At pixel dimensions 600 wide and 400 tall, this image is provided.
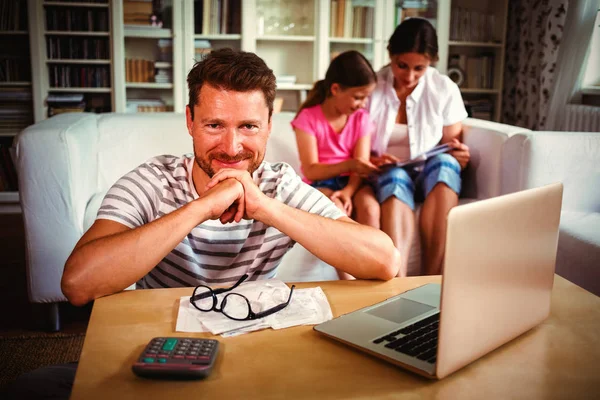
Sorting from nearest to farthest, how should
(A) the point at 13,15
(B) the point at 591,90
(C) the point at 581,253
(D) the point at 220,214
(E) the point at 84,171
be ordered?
(D) the point at 220,214 → (C) the point at 581,253 → (E) the point at 84,171 → (B) the point at 591,90 → (A) the point at 13,15

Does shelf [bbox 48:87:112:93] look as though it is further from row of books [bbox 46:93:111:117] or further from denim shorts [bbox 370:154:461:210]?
denim shorts [bbox 370:154:461:210]

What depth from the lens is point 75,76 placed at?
3.96 metres

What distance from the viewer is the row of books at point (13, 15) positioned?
12.6ft

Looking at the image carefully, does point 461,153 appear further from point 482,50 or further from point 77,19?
point 77,19

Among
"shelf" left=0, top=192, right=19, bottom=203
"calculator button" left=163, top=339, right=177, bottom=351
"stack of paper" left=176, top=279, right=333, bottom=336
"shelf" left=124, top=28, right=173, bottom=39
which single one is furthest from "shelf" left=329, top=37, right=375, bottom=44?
"calculator button" left=163, top=339, right=177, bottom=351

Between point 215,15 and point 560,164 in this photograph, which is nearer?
point 560,164

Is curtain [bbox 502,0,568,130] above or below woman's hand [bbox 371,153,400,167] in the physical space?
above

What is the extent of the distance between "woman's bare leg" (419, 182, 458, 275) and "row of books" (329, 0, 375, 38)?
7.17ft

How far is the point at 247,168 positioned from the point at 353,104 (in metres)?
1.21

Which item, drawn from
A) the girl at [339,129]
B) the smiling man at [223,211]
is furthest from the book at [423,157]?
the smiling man at [223,211]

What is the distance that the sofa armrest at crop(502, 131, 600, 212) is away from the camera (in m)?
2.11

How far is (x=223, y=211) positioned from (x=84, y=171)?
3.94 ft

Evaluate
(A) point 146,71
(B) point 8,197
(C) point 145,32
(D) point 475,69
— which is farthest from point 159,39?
(D) point 475,69

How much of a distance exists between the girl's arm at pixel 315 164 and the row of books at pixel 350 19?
1923 millimetres
